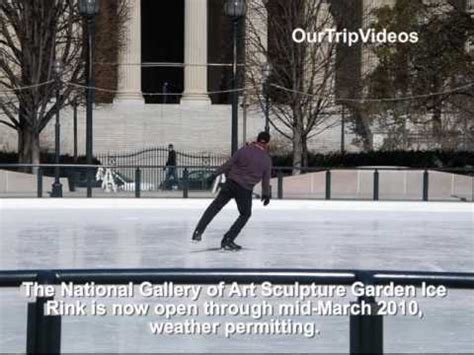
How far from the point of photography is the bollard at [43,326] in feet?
16.4

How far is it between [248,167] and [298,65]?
22680 mm

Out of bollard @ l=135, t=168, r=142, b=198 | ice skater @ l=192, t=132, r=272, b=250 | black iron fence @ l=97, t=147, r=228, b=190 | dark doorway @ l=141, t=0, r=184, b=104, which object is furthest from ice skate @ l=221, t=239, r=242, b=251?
dark doorway @ l=141, t=0, r=184, b=104

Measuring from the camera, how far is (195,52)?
148 ft

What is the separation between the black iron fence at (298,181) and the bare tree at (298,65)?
29.5 ft

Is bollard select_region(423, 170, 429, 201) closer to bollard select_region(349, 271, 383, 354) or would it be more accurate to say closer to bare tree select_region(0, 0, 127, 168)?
bare tree select_region(0, 0, 127, 168)

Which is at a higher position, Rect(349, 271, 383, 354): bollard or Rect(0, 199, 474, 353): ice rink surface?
Rect(349, 271, 383, 354): bollard

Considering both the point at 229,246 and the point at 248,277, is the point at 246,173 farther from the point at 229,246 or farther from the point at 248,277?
the point at 248,277

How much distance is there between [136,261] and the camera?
1265 centimetres

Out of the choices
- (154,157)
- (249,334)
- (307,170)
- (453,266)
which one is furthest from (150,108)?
(249,334)

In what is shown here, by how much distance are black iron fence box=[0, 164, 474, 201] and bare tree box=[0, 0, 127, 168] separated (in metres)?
7.98

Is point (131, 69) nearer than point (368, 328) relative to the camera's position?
No

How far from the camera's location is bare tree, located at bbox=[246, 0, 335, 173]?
3544 centimetres

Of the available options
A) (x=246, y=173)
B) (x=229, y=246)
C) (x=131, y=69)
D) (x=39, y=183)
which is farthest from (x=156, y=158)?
(x=246, y=173)

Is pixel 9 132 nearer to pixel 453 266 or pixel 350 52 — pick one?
pixel 350 52
